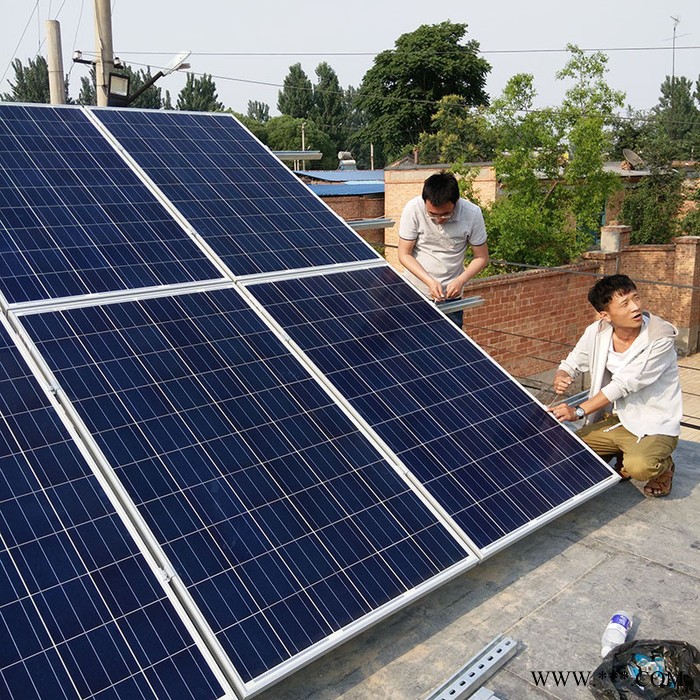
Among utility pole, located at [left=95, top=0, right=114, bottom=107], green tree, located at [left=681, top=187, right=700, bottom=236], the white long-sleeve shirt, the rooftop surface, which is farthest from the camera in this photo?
Answer: green tree, located at [left=681, top=187, right=700, bottom=236]

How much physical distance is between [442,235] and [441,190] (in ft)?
1.55

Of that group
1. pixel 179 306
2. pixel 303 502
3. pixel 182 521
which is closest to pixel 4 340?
pixel 179 306

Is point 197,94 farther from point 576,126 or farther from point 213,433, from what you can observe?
point 213,433

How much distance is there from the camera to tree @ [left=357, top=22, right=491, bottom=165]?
180 feet

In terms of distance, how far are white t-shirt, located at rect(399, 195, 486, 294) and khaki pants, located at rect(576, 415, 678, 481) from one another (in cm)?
199

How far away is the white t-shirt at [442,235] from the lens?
6602mm

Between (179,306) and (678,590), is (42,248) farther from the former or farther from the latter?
(678,590)

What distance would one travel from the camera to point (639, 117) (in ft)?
146

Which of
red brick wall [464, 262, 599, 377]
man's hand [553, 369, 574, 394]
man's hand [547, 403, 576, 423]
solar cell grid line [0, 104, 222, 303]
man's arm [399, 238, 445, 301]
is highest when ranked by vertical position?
solar cell grid line [0, 104, 222, 303]

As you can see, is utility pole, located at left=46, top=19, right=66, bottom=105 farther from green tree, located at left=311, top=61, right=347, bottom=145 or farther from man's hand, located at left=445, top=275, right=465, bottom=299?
green tree, located at left=311, top=61, right=347, bottom=145

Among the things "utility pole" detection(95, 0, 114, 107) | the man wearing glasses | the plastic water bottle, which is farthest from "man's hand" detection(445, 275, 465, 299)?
"utility pole" detection(95, 0, 114, 107)

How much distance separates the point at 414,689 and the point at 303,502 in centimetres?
99

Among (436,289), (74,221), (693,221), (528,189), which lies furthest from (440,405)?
(693,221)

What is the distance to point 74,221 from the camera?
5.00 meters
